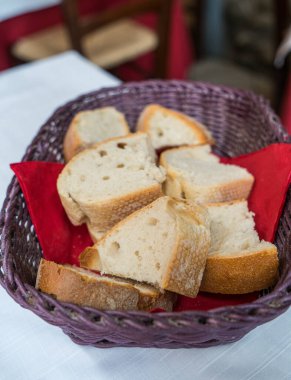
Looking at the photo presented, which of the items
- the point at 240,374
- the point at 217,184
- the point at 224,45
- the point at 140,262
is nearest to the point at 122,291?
the point at 140,262

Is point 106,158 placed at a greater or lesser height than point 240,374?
greater

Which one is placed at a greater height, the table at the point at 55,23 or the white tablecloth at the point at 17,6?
the white tablecloth at the point at 17,6

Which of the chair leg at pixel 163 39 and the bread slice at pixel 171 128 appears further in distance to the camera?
the chair leg at pixel 163 39

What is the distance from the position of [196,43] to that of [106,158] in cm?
214

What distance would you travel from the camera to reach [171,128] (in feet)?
3.07

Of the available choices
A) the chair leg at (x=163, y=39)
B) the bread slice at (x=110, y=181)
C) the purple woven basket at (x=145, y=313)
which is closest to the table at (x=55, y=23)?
the chair leg at (x=163, y=39)

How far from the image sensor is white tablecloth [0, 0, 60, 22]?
1.69 meters

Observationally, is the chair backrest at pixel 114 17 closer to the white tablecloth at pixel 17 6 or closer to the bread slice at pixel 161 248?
the white tablecloth at pixel 17 6

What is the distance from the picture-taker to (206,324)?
494mm

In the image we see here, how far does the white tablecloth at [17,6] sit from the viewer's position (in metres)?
1.69

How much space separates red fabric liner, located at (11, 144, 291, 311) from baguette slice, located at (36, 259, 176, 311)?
0.08 meters

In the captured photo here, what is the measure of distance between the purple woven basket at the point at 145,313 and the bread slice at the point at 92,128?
36 millimetres

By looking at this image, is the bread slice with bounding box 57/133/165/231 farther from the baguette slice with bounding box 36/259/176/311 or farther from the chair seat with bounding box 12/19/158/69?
the chair seat with bounding box 12/19/158/69

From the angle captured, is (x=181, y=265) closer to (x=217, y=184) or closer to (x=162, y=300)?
(x=162, y=300)
